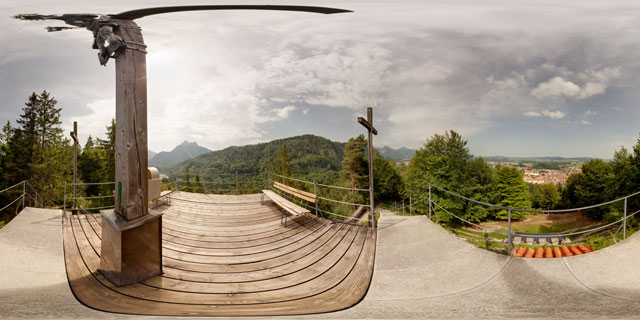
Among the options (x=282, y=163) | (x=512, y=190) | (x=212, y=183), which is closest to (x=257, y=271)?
(x=212, y=183)

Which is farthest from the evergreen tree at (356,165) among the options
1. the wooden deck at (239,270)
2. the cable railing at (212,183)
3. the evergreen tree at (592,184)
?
the evergreen tree at (592,184)

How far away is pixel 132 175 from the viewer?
6.79ft

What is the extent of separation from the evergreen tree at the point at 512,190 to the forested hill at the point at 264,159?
48.8 feet

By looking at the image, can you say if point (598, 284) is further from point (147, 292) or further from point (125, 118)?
point (125, 118)

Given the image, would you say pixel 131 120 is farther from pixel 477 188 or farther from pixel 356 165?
pixel 477 188

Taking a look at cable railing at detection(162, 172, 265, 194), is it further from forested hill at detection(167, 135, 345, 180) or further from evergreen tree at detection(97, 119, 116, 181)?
forested hill at detection(167, 135, 345, 180)

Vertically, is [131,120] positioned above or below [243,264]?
above

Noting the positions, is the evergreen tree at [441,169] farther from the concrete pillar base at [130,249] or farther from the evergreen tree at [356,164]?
the concrete pillar base at [130,249]

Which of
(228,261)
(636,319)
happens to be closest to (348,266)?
(228,261)

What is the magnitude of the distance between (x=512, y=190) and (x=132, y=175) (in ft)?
86.0

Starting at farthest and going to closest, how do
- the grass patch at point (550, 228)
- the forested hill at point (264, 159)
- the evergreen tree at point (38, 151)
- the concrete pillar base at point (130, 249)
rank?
the forested hill at point (264, 159) → the grass patch at point (550, 228) → the evergreen tree at point (38, 151) → the concrete pillar base at point (130, 249)

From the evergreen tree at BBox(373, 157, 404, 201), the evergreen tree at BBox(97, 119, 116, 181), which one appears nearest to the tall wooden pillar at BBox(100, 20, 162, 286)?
the evergreen tree at BBox(97, 119, 116, 181)

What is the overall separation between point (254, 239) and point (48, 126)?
1191 centimetres

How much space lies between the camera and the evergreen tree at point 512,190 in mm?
20500
